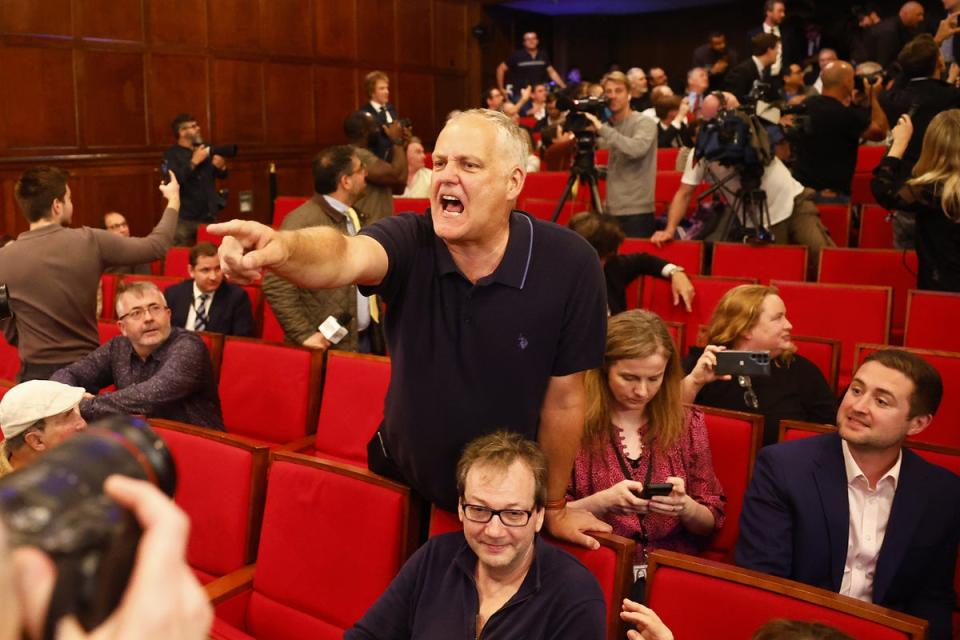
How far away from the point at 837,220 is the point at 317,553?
3.85 metres

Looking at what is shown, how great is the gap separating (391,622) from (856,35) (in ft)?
30.9

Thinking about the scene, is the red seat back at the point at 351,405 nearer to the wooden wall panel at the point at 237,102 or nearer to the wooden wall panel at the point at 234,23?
the wooden wall panel at the point at 237,102

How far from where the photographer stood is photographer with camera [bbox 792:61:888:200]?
459cm

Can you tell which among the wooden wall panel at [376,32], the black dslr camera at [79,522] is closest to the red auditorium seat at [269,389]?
the black dslr camera at [79,522]

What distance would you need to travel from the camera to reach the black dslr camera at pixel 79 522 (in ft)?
1.39

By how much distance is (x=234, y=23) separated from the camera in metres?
7.44

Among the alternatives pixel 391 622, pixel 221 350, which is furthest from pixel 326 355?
pixel 391 622

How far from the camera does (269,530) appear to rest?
2.08 m

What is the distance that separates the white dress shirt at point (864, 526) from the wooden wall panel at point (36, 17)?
20.6ft

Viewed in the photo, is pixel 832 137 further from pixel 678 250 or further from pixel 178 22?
pixel 178 22

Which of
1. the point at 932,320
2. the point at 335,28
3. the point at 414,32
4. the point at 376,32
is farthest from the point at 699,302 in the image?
the point at 414,32

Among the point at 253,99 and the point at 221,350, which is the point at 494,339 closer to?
the point at 221,350

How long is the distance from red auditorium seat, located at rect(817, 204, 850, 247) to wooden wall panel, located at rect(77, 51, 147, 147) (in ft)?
16.4

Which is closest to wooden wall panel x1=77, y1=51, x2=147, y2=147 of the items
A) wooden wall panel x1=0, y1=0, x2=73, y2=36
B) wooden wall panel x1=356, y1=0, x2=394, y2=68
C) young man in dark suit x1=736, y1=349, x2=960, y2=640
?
wooden wall panel x1=0, y1=0, x2=73, y2=36
